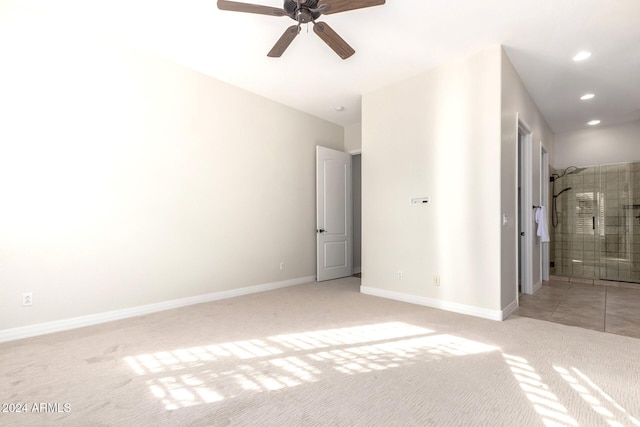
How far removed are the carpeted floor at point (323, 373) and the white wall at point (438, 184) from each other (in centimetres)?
56

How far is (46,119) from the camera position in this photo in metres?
2.83

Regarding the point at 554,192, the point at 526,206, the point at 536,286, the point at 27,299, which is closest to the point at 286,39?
the point at 27,299

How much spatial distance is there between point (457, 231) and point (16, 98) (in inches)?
170

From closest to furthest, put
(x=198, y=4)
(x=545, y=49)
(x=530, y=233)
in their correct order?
(x=198, y=4), (x=545, y=49), (x=530, y=233)

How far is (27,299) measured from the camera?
108 inches

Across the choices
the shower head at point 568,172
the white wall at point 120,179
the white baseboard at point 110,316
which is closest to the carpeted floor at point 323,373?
the white baseboard at point 110,316

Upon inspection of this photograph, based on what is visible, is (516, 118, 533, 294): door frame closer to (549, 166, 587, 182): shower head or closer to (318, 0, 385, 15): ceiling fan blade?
(549, 166, 587, 182): shower head

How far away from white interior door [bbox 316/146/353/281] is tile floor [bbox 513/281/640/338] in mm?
2724

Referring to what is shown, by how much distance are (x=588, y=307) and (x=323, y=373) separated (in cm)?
348

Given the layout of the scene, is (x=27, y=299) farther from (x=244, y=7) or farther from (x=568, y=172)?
(x=568, y=172)

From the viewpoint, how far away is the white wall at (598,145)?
530cm

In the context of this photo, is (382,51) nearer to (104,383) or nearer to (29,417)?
(104,383)

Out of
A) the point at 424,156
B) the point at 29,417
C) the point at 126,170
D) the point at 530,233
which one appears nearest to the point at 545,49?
the point at 424,156

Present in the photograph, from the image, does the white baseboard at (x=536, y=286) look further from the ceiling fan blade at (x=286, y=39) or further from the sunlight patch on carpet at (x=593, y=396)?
the ceiling fan blade at (x=286, y=39)
